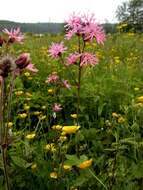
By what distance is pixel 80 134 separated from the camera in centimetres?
258

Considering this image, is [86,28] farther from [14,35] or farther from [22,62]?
[22,62]

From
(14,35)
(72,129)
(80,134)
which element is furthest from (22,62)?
(80,134)

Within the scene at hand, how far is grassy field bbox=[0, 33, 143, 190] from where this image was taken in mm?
2121

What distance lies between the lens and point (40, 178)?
2.33m

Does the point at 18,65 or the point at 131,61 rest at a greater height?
the point at 18,65

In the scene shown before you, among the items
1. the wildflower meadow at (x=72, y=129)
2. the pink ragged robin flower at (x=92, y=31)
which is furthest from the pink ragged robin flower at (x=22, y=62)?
the pink ragged robin flower at (x=92, y=31)

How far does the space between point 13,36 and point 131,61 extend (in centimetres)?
402

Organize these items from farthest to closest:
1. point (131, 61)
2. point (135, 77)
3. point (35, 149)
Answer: point (131, 61), point (135, 77), point (35, 149)

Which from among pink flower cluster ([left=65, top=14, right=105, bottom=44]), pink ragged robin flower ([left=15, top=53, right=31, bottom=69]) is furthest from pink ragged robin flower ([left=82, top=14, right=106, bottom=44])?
pink ragged robin flower ([left=15, top=53, right=31, bottom=69])

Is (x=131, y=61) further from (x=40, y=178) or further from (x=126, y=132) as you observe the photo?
(x=40, y=178)

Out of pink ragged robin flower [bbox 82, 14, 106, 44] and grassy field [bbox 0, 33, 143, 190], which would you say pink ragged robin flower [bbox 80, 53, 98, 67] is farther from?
grassy field [bbox 0, 33, 143, 190]

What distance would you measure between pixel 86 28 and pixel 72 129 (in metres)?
0.45

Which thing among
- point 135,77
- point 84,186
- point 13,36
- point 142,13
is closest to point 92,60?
point 13,36

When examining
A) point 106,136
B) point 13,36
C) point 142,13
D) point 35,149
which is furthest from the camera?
point 142,13
